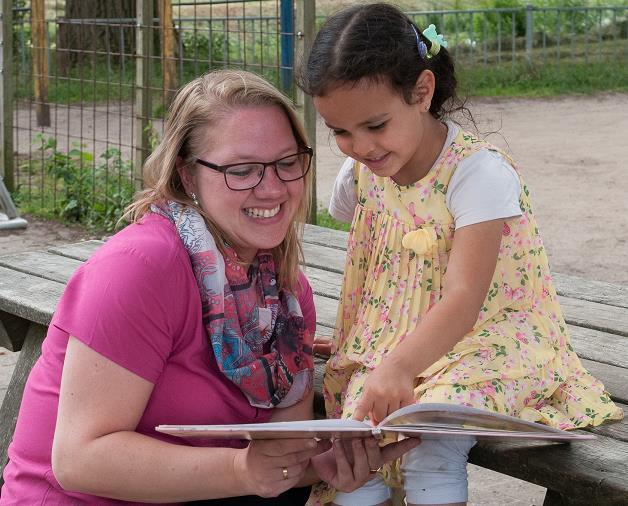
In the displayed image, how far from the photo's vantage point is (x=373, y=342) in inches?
93.1

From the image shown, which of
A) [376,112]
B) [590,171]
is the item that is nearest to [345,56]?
[376,112]

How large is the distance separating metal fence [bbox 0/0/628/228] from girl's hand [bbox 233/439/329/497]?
1.64m

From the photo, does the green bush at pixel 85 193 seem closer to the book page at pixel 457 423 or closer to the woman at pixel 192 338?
the woman at pixel 192 338

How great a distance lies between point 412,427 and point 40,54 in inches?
308

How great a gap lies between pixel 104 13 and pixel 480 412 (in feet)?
38.6

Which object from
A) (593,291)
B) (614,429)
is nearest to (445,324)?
(614,429)

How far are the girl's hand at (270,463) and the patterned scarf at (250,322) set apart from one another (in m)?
0.22

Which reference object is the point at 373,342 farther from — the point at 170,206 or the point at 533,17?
the point at 533,17

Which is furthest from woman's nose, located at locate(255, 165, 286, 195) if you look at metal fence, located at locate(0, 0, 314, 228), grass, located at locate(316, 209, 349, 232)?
grass, located at locate(316, 209, 349, 232)

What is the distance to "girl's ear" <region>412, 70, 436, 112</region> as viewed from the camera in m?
2.31

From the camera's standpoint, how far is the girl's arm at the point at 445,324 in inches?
80.3

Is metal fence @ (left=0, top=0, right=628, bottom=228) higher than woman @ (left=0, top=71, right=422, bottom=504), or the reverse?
metal fence @ (left=0, top=0, right=628, bottom=228)

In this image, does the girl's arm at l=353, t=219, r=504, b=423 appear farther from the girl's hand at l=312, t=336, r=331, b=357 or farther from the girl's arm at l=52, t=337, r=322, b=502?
the girl's hand at l=312, t=336, r=331, b=357

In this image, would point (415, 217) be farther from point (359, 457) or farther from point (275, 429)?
point (275, 429)
